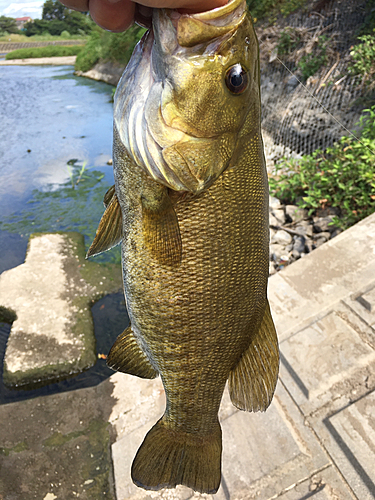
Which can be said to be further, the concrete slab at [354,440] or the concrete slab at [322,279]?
the concrete slab at [322,279]

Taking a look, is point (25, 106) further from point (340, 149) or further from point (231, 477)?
point (231, 477)

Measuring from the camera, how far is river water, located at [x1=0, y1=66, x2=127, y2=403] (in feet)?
16.4

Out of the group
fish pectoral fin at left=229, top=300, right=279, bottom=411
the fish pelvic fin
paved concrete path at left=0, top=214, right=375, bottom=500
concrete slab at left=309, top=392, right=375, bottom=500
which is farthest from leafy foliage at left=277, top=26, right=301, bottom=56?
the fish pelvic fin

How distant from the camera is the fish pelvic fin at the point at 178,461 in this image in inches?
60.0

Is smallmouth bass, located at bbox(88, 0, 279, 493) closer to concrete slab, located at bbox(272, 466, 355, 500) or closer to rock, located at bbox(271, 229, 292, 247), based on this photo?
concrete slab, located at bbox(272, 466, 355, 500)

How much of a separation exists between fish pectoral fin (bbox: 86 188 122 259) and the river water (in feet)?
10.3

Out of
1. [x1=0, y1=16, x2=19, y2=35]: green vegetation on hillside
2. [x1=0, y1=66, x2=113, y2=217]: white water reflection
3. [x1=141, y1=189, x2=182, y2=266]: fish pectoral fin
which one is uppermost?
[x1=141, y1=189, x2=182, y2=266]: fish pectoral fin

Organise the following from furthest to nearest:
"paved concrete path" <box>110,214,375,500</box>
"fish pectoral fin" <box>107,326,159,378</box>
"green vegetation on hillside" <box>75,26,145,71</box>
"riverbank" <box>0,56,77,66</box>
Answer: "riverbank" <box>0,56,77,66</box> → "green vegetation on hillside" <box>75,26,145,71</box> → "paved concrete path" <box>110,214,375,500</box> → "fish pectoral fin" <box>107,326,159,378</box>

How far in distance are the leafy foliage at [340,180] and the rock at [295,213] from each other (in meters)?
0.10

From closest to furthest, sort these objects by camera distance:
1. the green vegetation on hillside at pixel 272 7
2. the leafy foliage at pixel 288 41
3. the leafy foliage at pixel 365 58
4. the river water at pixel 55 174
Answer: the river water at pixel 55 174 < the leafy foliage at pixel 365 58 < the leafy foliage at pixel 288 41 < the green vegetation on hillside at pixel 272 7

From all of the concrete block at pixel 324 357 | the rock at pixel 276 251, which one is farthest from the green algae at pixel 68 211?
the concrete block at pixel 324 357

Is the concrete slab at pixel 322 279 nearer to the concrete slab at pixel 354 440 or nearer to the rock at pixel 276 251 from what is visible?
the concrete slab at pixel 354 440

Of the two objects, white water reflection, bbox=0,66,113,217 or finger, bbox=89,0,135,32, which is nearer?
finger, bbox=89,0,135,32

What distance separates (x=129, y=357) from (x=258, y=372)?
520 mm
